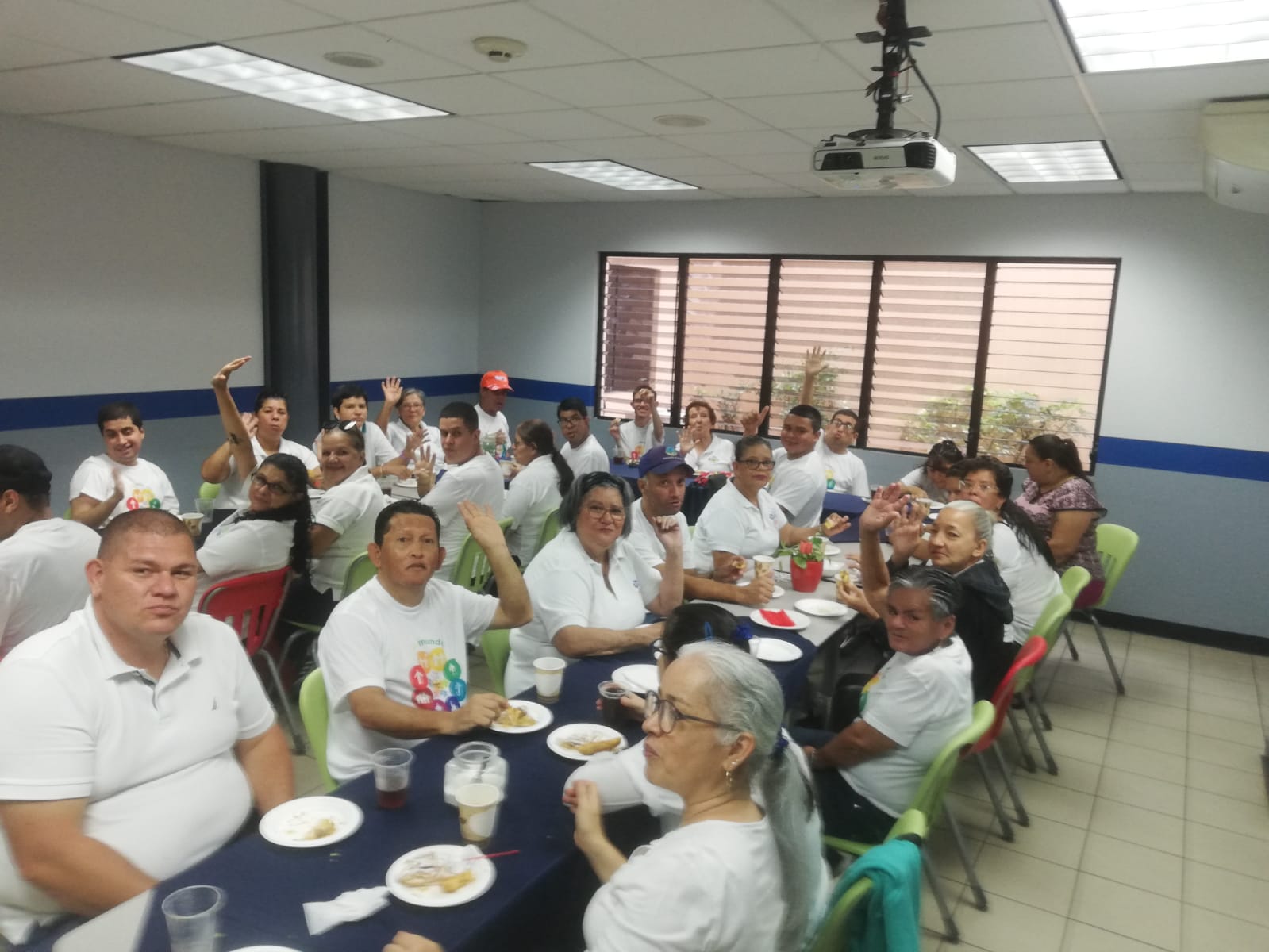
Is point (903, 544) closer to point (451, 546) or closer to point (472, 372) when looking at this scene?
point (451, 546)

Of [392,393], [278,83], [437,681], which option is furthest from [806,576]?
[392,393]

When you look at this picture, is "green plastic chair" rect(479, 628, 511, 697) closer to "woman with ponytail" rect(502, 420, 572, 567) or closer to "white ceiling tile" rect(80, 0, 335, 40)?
"woman with ponytail" rect(502, 420, 572, 567)

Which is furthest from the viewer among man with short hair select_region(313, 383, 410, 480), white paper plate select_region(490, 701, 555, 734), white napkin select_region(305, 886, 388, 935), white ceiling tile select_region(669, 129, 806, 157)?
man with short hair select_region(313, 383, 410, 480)

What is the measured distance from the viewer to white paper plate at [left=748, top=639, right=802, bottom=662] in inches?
116

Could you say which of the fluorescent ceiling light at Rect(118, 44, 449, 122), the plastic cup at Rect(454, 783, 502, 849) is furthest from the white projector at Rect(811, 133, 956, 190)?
the plastic cup at Rect(454, 783, 502, 849)

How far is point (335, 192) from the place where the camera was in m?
7.23

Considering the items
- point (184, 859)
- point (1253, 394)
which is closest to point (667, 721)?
point (184, 859)

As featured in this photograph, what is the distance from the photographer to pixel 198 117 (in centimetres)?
487

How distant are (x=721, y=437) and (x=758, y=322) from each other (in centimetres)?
109

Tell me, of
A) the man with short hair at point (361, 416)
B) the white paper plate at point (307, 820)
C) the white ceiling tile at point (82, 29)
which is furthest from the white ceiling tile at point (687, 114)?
the white paper plate at point (307, 820)

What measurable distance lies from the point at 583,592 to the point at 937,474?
134 inches

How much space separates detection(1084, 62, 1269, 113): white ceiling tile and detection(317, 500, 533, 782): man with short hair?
2974 mm

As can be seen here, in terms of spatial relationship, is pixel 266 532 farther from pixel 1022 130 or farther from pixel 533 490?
pixel 1022 130

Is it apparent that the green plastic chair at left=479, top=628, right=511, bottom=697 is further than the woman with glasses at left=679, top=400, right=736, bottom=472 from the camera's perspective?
No
